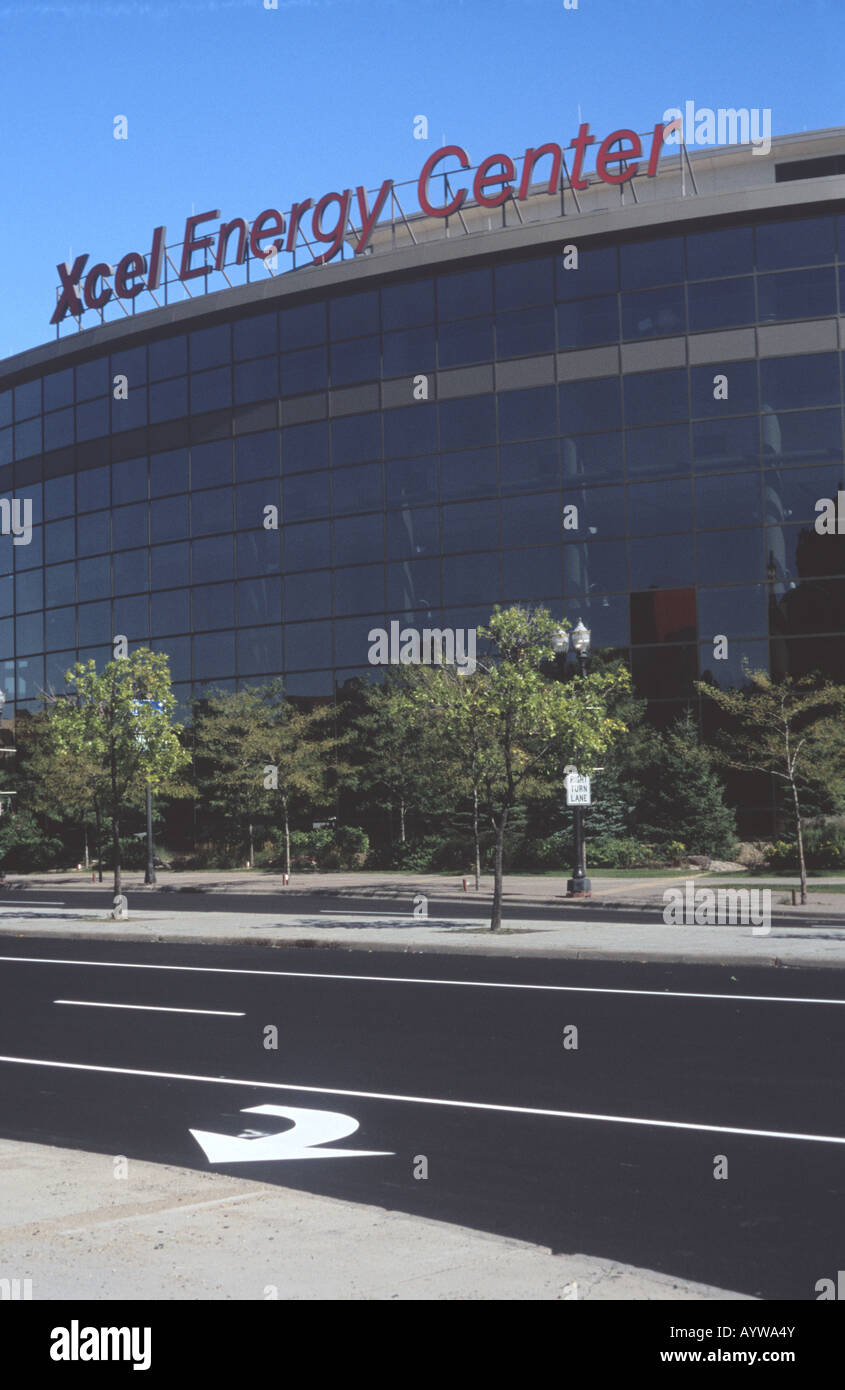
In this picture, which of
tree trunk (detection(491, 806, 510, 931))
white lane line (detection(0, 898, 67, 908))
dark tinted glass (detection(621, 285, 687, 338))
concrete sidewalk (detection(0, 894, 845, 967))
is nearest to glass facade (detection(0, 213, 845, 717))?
dark tinted glass (detection(621, 285, 687, 338))

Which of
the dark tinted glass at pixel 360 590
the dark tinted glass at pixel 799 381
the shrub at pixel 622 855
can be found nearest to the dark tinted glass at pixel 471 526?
the dark tinted glass at pixel 360 590

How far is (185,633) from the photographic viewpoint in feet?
167

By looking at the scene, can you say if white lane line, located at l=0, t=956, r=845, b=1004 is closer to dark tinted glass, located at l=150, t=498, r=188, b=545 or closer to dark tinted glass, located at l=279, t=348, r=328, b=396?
dark tinted glass, located at l=279, t=348, r=328, b=396

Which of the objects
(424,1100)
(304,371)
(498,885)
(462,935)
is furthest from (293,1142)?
(304,371)

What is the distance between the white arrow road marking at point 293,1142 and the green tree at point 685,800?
104 ft

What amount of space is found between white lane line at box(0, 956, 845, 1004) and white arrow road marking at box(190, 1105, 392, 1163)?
6502mm

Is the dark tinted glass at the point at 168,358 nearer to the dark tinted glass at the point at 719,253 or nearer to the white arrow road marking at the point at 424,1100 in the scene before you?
the dark tinted glass at the point at 719,253

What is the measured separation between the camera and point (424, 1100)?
9539 mm

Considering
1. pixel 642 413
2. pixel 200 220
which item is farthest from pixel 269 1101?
pixel 200 220

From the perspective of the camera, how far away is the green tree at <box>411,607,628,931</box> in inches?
902

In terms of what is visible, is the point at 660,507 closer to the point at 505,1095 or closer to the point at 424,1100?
the point at 505,1095

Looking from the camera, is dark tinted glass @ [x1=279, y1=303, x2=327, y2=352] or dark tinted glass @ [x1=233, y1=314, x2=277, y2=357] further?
dark tinted glass @ [x1=233, y1=314, x2=277, y2=357]

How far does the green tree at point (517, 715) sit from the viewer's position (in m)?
22.9

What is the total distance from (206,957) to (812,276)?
3178 cm
